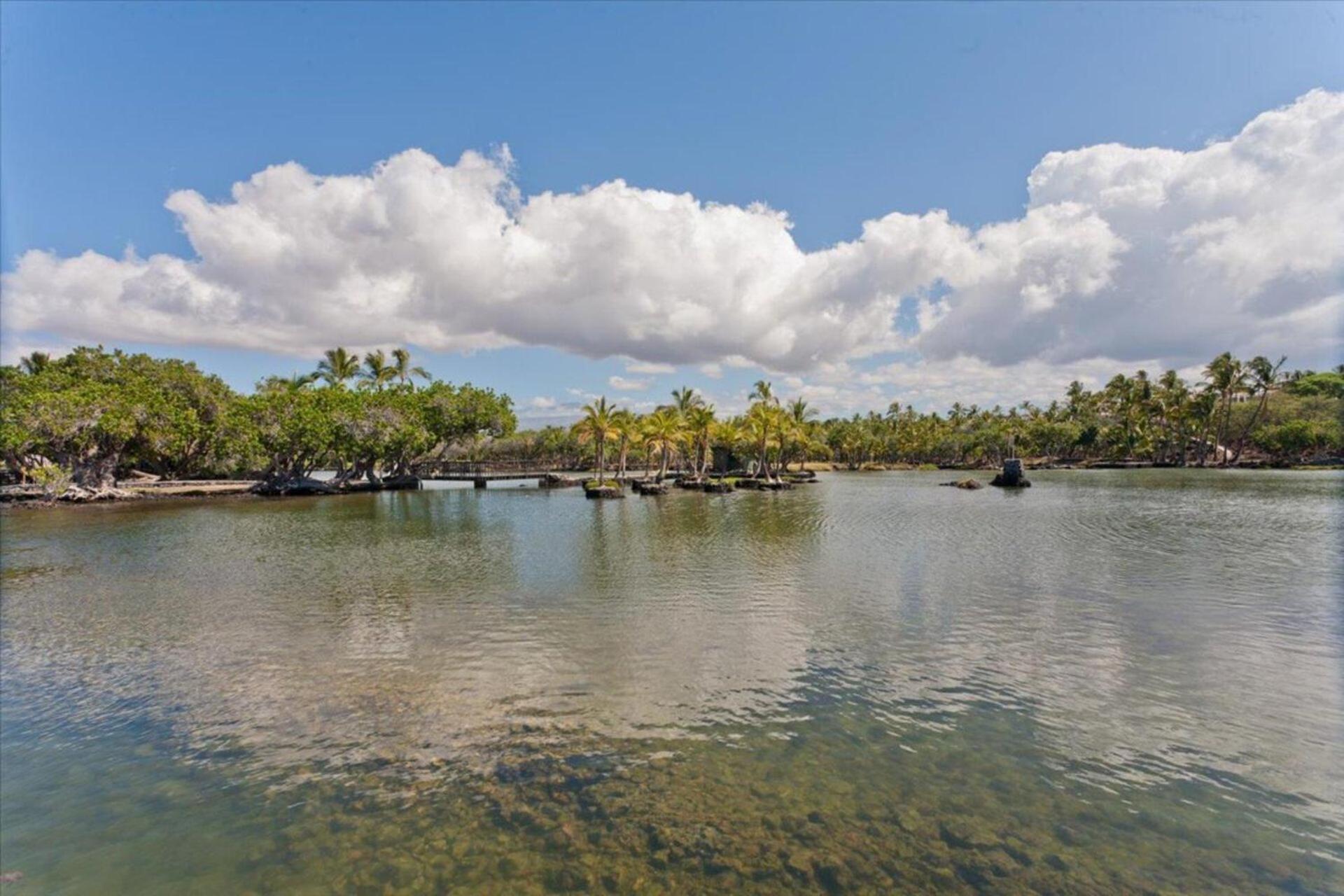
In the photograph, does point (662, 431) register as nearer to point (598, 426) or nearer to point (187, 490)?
point (598, 426)

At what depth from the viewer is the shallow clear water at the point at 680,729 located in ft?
26.7

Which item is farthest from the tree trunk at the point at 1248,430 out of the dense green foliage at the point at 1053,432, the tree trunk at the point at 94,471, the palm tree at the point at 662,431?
the tree trunk at the point at 94,471

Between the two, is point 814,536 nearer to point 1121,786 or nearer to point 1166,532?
point 1166,532

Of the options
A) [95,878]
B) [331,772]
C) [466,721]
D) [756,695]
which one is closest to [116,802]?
[95,878]

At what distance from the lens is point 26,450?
66312 mm

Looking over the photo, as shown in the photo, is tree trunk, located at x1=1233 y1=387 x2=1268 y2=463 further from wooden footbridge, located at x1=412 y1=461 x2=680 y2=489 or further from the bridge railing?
the bridge railing

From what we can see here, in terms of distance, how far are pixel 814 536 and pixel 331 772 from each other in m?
31.1

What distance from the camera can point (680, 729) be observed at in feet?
39.0

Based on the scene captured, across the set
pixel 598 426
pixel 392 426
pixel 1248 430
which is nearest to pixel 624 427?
pixel 598 426

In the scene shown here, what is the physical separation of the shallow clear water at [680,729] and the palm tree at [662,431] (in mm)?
52826

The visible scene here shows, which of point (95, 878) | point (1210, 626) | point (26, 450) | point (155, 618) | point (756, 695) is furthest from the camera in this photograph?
point (26, 450)

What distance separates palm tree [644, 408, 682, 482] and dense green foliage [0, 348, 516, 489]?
80.7ft

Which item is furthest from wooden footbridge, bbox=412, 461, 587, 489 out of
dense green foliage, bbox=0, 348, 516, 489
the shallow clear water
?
the shallow clear water

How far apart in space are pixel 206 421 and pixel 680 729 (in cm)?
9054
